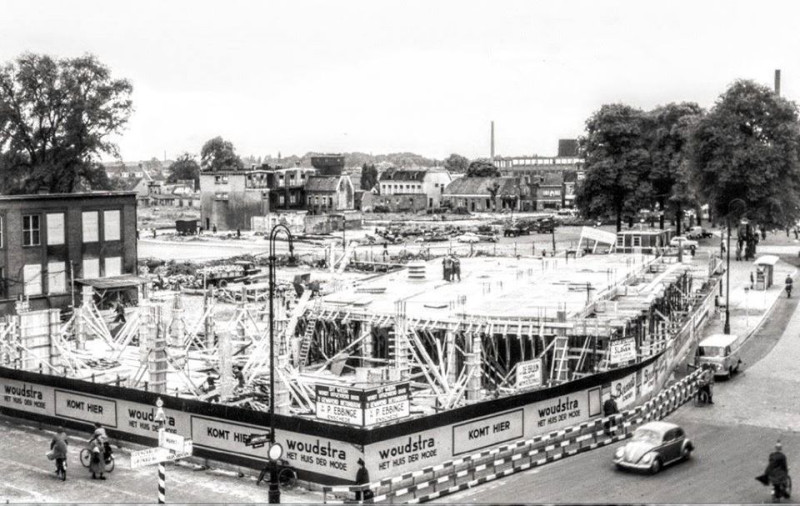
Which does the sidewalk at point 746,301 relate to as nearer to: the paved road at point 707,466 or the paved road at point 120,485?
the paved road at point 707,466

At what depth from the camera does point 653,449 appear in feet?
84.5

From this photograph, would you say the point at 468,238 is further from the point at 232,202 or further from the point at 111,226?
the point at 111,226

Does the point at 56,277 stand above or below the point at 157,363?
above

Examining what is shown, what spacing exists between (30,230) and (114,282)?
580 cm

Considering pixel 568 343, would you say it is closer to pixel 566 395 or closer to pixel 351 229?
pixel 566 395

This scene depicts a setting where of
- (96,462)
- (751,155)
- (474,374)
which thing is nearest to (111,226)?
(96,462)

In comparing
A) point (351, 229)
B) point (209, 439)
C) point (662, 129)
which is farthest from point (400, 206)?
point (209, 439)

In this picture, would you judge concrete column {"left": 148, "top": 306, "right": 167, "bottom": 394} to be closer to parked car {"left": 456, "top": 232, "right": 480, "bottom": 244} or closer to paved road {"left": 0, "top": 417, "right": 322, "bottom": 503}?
paved road {"left": 0, "top": 417, "right": 322, "bottom": 503}

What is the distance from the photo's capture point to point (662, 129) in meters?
97.4

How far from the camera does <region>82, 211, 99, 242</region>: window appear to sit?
5494 centimetres

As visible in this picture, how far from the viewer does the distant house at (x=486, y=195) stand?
163 meters

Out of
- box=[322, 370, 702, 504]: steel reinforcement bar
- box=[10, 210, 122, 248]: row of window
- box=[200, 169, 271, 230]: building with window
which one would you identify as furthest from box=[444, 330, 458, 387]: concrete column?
box=[200, 169, 271, 230]: building with window

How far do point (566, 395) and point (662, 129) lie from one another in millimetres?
73114

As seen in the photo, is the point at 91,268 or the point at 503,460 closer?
the point at 503,460
